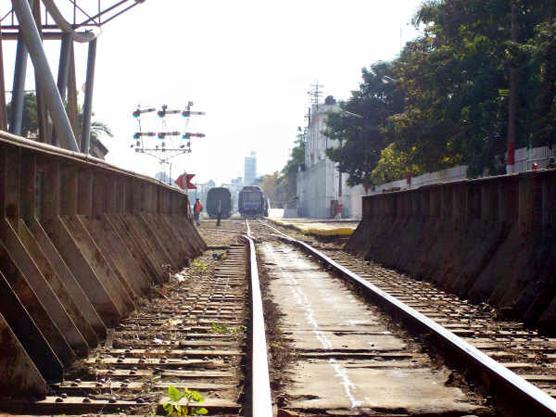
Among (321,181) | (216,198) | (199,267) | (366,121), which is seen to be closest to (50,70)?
(199,267)

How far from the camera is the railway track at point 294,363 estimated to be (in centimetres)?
516

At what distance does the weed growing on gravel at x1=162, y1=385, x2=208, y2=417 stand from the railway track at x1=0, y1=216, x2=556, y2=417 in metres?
0.08

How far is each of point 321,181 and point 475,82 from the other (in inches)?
3152

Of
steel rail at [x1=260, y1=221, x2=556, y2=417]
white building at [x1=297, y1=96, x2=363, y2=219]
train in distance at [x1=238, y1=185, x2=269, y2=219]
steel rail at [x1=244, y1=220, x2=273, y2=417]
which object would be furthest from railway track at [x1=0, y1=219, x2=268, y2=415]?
train in distance at [x1=238, y1=185, x2=269, y2=219]

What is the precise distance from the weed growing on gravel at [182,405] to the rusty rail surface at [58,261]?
88cm

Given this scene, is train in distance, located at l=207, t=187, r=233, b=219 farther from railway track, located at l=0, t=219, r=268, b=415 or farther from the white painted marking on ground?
railway track, located at l=0, t=219, r=268, b=415

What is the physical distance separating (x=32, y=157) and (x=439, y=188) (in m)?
9.15

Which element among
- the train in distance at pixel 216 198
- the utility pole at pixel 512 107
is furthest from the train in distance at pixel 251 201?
the utility pole at pixel 512 107

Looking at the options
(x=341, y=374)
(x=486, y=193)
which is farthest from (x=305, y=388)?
(x=486, y=193)

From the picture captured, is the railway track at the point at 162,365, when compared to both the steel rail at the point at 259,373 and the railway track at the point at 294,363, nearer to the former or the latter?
the railway track at the point at 294,363

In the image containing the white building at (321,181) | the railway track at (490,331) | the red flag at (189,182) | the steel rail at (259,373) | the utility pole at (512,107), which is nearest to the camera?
the steel rail at (259,373)

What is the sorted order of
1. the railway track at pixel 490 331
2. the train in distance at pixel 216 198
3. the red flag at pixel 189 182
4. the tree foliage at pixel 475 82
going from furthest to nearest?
the train in distance at pixel 216 198 → the red flag at pixel 189 182 → the tree foliage at pixel 475 82 → the railway track at pixel 490 331

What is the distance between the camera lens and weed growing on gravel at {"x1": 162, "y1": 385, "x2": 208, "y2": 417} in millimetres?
4934

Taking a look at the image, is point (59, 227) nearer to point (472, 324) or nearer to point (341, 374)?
point (341, 374)
